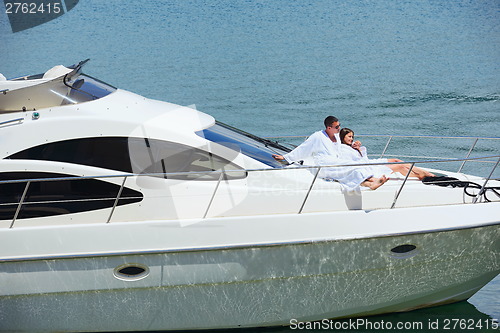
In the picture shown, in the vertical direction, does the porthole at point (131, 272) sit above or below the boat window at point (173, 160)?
below

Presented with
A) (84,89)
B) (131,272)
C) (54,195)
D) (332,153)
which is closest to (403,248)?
(332,153)

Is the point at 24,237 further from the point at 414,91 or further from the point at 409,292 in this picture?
the point at 414,91

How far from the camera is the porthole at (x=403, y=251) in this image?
674 centimetres

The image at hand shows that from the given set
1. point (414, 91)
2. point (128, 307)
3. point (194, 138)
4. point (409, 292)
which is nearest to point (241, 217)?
point (194, 138)

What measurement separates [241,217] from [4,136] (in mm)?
2334

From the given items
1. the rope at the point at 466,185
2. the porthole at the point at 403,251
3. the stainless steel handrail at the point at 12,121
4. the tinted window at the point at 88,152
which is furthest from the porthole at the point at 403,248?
the stainless steel handrail at the point at 12,121

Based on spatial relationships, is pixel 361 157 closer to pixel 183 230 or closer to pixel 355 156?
pixel 355 156

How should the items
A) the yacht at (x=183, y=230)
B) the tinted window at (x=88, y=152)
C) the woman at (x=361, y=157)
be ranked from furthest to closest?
the woman at (x=361, y=157) → the tinted window at (x=88, y=152) → the yacht at (x=183, y=230)

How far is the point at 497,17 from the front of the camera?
3031 centimetres

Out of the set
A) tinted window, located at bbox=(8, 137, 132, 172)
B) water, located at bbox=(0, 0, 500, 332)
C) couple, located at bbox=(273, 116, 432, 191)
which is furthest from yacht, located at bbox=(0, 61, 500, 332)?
water, located at bbox=(0, 0, 500, 332)

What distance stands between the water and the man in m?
1.61

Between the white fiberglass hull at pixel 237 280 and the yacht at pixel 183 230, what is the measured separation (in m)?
0.01

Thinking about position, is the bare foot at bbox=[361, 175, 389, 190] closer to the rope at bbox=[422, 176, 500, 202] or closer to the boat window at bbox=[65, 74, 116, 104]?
the rope at bbox=[422, 176, 500, 202]

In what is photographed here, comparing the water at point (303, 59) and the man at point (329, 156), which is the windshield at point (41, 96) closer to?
the man at point (329, 156)
